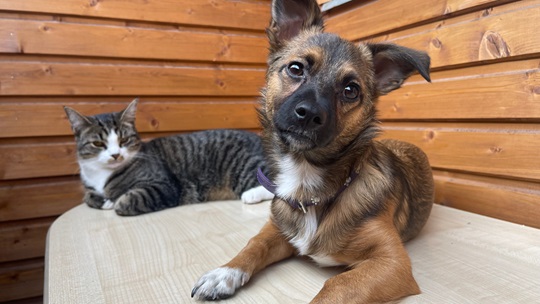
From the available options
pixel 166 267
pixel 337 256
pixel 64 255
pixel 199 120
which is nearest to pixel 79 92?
pixel 199 120

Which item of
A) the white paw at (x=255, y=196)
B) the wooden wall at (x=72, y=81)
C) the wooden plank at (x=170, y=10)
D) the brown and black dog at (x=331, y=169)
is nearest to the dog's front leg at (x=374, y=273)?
the brown and black dog at (x=331, y=169)

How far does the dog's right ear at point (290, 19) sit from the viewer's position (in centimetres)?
157

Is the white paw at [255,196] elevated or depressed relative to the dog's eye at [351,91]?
depressed

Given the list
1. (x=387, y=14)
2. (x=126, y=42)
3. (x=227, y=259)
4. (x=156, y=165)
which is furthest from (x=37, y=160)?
(x=387, y=14)

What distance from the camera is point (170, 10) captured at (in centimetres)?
291

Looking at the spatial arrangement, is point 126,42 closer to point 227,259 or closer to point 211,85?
point 211,85

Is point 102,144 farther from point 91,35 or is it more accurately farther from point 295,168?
point 295,168

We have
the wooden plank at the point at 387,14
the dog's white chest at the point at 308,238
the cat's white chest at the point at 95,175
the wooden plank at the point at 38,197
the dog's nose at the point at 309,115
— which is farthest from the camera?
the wooden plank at the point at 38,197

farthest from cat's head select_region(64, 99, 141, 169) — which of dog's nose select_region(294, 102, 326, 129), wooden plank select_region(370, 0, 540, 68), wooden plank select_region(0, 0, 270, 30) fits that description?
wooden plank select_region(370, 0, 540, 68)

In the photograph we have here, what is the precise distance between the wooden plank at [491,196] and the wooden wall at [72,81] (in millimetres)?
2013

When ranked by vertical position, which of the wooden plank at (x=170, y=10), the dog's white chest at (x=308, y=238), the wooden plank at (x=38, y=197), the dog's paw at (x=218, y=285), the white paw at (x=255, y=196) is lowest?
the wooden plank at (x=38, y=197)

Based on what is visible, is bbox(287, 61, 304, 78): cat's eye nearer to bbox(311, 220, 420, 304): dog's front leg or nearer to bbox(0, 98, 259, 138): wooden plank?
bbox(311, 220, 420, 304): dog's front leg

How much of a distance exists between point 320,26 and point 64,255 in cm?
152

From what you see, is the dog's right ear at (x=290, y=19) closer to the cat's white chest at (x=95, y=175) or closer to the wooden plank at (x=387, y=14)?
the wooden plank at (x=387, y=14)
